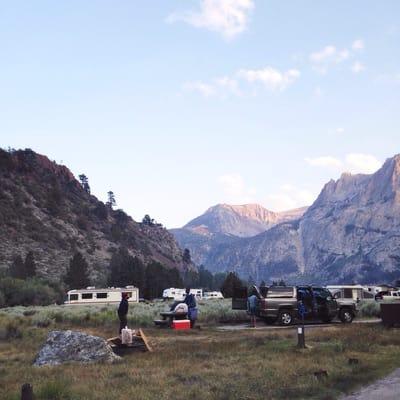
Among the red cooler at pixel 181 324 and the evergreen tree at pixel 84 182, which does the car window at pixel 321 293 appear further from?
the evergreen tree at pixel 84 182

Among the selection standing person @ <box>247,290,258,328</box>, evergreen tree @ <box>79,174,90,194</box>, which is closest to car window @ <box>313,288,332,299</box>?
standing person @ <box>247,290,258,328</box>

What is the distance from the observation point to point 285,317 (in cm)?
2664

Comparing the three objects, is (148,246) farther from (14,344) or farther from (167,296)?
(14,344)

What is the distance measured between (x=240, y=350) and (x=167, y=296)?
261 ft

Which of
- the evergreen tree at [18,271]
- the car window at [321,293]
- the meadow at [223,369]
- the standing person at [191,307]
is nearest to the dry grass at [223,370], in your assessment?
the meadow at [223,369]

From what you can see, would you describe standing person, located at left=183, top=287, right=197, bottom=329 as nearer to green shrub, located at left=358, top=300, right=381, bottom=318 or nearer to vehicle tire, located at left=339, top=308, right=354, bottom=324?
vehicle tire, located at left=339, top=308, right=354, bottom=324

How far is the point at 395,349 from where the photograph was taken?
16.5 m

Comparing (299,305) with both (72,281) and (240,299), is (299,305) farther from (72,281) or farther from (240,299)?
Answer: (72,281)

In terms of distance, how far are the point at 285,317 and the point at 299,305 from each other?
2.90 feet

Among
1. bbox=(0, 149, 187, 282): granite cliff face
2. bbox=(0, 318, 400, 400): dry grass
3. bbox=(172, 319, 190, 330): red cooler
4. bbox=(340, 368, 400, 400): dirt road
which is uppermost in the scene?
bbox=(0, 149, 187, 282): granite cliff face

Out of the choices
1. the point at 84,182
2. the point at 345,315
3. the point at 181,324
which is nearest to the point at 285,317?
the point at 345,315

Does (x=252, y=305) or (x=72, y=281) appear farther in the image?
(x=72, y=281)

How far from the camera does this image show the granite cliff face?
12269cm

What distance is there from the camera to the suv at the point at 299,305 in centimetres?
2658
